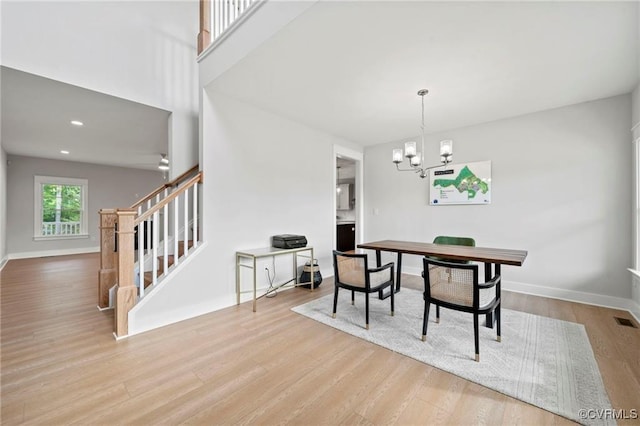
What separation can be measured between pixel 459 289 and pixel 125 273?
2898mm

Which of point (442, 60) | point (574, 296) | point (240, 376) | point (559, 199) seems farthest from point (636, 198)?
point (240, 376)

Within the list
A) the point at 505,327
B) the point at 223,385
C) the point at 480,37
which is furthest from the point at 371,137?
the point at 223,385

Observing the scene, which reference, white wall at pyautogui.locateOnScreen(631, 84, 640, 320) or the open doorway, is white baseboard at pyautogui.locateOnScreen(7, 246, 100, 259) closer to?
the open doorway

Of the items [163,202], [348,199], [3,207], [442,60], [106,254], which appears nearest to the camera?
[442,60]

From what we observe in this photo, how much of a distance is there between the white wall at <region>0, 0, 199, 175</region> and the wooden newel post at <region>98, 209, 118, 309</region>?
0.94 meters

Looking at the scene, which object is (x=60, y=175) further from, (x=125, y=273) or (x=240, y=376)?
(x=240, y=376)

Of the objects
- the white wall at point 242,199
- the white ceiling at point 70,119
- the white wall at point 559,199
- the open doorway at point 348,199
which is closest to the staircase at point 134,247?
the white wall at point 242,199

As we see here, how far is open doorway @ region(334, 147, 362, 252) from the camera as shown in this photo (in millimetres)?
5280

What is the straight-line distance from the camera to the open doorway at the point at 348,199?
5.28 m

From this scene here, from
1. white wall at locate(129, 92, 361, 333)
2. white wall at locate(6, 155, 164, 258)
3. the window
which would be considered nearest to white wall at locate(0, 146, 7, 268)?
white wall at locate(6, 155, 164, 258)

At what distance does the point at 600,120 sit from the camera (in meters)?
3.17

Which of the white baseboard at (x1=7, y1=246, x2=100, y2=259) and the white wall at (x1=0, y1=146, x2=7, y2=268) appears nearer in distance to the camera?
the white wall at (x1=0, y1=146, x2=7, y2=268)

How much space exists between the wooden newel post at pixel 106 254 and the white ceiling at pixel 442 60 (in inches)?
76.6

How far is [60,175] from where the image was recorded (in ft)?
22.1
